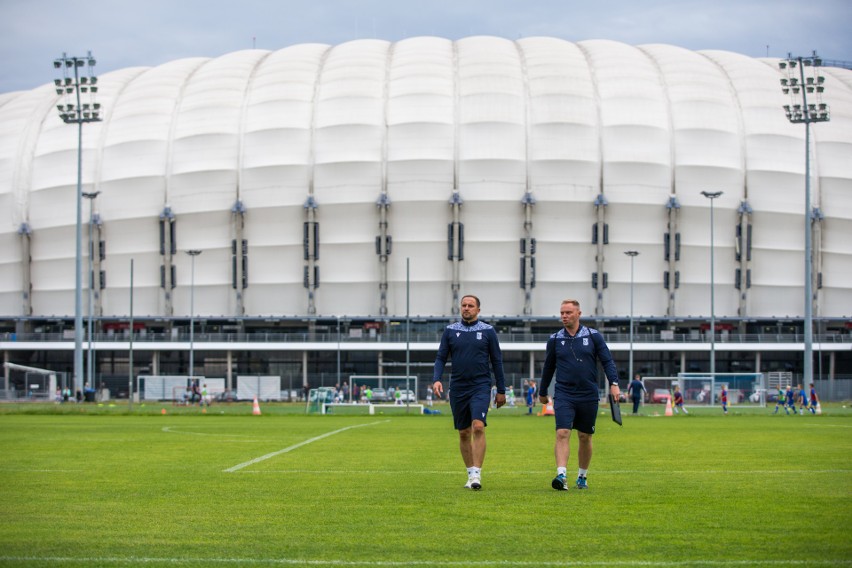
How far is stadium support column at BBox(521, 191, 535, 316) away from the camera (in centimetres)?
8400

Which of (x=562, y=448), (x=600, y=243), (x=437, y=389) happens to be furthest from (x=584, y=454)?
(x=600, y=243)

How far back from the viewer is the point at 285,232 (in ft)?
281

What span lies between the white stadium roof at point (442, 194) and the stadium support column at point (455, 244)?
33 cm

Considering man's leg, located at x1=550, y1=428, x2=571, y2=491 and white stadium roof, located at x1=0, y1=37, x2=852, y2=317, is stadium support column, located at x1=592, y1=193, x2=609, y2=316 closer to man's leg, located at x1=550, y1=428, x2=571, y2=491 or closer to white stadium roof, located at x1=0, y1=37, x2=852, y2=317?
white stadium roof, located at x1=0, y1=37, x2=852, y2=317

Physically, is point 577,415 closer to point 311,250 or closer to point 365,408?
point 365,408

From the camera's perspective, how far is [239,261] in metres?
85.9

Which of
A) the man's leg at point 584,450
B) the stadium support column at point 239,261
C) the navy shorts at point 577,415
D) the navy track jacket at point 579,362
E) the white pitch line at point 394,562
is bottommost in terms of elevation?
the white pitch line at point 394,562

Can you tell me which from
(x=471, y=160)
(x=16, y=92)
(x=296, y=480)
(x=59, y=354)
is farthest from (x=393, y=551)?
(x=16, y=92)

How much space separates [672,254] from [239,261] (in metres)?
33.7

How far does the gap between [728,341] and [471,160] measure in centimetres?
2438

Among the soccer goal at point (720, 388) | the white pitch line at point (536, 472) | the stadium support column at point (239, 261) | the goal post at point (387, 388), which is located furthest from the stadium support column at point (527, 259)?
the white pitch line at point (536, 472)

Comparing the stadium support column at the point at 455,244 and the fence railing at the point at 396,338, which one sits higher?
the stadium support column at the point at 455,244

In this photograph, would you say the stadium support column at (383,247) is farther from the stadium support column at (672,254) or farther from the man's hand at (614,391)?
the man's hand at (614,391)

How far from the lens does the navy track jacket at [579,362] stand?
12570 millimetres
